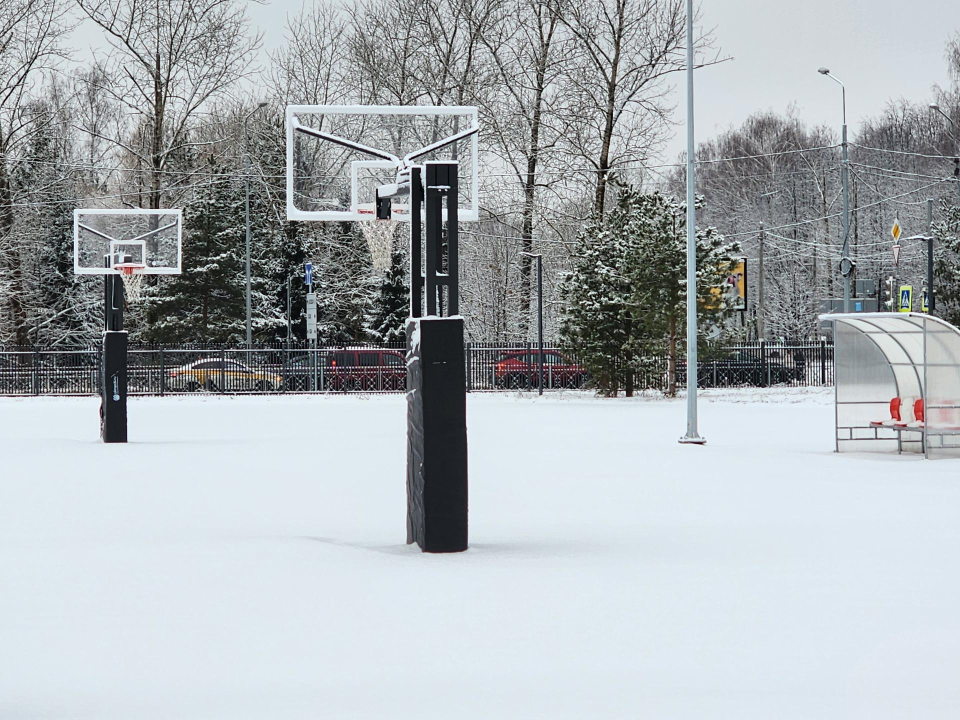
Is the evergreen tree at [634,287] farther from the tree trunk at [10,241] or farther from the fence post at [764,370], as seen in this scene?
the tree trunk at [10,241]

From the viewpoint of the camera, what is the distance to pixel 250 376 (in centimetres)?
4541

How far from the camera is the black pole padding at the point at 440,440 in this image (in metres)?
10.0

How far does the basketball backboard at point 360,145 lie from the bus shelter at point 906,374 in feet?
21.6

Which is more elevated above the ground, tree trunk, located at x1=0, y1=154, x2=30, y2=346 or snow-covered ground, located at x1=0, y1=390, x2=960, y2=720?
tree trunk, located at x1=0, y1=154, x2=30, y2=346

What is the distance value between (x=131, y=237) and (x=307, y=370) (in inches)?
668

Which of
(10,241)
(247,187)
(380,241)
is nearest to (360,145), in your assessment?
(380,241)

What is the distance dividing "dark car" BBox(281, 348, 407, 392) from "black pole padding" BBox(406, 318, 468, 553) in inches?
1397

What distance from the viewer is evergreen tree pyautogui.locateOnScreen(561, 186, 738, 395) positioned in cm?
3750

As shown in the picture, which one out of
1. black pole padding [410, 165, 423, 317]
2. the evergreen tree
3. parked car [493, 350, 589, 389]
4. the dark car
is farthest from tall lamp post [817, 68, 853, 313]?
black pole padding [410, 165, 423, 317]

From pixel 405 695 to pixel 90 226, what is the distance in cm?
2504

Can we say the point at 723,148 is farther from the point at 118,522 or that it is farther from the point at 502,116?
the point at 118,522

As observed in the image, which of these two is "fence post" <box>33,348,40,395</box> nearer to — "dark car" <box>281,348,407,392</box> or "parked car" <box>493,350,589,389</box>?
"dark car" <box>281,348,407,392</box>

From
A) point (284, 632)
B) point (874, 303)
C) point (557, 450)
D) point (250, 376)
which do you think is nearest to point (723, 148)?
point (250, 376)

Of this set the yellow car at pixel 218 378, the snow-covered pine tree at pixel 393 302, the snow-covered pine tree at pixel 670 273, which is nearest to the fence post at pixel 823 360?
the snow-covered pine tree at pixel 670 273
